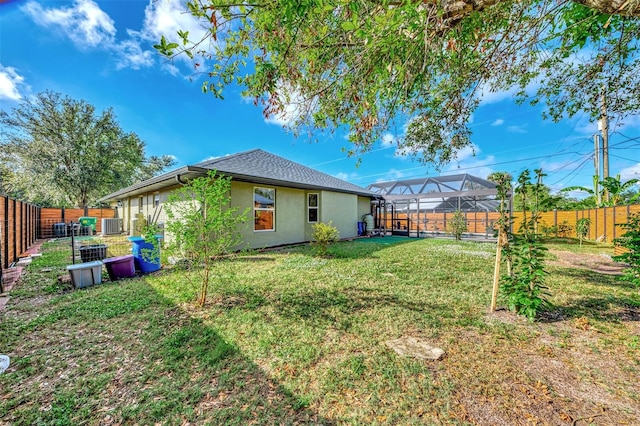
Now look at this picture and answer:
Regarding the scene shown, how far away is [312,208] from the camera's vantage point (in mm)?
11461

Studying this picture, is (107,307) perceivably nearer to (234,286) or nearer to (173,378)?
(234,286)

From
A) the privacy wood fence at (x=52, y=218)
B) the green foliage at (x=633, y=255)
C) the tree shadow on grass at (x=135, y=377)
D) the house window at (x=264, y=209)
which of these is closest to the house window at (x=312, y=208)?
the house window at (x=264, y=209)

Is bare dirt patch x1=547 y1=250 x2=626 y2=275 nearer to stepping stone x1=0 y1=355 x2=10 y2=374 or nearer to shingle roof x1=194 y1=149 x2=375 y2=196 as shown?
shingle roof x1=194 y1=149 x2=375 y2=196

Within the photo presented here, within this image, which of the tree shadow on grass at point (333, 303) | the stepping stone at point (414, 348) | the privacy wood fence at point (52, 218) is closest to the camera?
the stepping stone at point (414, 348)

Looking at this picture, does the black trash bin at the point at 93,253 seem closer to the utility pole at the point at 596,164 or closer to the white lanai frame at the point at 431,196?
the white lanai frame at the point at 431,196

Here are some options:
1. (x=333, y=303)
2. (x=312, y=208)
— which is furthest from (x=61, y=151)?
(x=333, y=303)

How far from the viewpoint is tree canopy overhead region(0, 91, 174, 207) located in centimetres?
1703

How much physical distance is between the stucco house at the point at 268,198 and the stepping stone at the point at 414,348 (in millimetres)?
6407

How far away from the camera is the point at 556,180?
16188mm

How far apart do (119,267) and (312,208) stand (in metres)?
7.47

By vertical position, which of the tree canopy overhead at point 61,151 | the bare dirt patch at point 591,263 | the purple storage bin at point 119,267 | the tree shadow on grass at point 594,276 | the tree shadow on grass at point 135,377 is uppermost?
the tree canopy overhead at point 61,151

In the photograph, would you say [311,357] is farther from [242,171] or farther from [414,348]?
[242,171]

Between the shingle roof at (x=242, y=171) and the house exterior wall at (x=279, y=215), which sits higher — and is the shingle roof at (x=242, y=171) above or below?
above

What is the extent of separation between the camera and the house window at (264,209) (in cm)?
916
